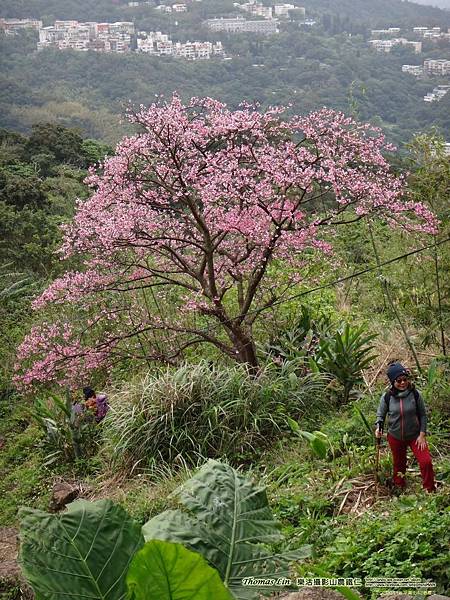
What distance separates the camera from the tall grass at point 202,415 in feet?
20.8

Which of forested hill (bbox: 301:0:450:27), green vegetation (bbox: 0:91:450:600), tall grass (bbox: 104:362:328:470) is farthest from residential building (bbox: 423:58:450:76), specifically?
forested hill (bbox: 301:0:450:27)

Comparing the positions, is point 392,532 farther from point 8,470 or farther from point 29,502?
point 8,470

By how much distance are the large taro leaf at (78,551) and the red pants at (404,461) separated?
11.6 ft

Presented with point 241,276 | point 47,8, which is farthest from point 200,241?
point 47,8

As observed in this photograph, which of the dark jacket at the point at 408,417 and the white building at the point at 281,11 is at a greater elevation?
the white building at the point at 281,11

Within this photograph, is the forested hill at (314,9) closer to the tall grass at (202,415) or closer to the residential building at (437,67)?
the residential building at (437,67)

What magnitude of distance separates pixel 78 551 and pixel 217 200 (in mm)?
5782

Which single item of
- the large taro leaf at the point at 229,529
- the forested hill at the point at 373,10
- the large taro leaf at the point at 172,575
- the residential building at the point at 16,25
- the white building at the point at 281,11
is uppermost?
the forested hill at the point at 373,10

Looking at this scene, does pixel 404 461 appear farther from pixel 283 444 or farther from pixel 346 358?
pixel 346 358

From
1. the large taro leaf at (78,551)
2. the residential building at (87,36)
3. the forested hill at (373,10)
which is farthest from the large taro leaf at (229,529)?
the forested hill at (373,10)

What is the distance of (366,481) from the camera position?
5.07 m

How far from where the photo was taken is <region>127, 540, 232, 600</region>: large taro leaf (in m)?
1.14

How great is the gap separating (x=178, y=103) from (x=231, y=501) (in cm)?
597

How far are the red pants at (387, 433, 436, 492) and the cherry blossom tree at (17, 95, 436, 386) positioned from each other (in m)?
2.26
